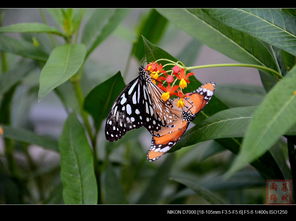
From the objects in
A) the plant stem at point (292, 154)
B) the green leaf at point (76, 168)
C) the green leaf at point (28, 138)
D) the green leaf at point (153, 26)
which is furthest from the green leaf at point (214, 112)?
the green leaf at point (28, 138)

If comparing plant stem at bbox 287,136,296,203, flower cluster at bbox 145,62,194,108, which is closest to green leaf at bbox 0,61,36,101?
flower cluster at bbox 145,62,194,108

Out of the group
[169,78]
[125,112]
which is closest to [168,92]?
[169,78]

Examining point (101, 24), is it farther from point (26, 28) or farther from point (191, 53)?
point (191, 53)

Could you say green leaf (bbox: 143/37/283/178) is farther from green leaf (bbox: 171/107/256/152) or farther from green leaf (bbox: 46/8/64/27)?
→ green leaf (bbox: 46/8/64/27)

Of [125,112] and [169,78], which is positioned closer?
[169,78]

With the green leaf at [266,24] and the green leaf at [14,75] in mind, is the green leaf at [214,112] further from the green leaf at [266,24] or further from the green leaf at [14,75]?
the green leaf at [14,75]

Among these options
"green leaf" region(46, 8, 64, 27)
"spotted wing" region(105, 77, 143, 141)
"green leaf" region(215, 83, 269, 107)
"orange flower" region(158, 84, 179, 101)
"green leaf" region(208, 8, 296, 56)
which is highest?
"green leaf" region(46, 8, 64, 27)
